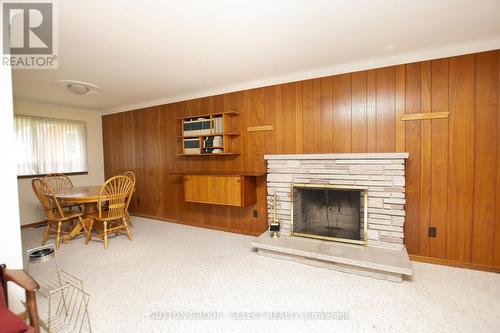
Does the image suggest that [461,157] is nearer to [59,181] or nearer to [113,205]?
[113,205]

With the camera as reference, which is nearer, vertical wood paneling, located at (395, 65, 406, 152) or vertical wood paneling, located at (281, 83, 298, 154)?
vertical wood paneling, located at (395, 65, 406, 152)

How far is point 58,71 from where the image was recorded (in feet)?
9.55

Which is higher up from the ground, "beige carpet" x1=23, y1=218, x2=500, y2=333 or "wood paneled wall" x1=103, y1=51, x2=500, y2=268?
"wood paneled wall" x1=103, y1=51, x2=500, y2=268

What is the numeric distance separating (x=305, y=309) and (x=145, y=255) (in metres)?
2.03

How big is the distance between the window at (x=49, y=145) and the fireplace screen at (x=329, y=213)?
4.56 meters

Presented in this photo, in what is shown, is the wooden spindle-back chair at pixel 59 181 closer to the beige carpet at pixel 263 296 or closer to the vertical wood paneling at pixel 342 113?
the beige carpet at pixel 263 296

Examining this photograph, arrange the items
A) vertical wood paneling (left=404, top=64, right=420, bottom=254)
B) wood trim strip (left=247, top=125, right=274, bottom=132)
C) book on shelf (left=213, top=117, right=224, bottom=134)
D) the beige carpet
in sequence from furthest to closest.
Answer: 1. book on shelf (left=213, top=117, right=224, bottom=134)
2. wood trim strip (left=247, top=125, right=274, bottom=132)
3. vertical wood paneling (left=404, top=64, right=420, bottom=254)
4. the beige carpet

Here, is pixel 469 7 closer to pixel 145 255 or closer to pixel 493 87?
pixel 493 87

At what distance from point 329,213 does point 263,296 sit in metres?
1.40

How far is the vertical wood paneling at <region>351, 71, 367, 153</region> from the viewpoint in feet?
9.27

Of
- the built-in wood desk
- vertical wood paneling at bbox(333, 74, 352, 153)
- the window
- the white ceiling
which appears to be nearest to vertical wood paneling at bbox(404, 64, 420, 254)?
the white ceiling

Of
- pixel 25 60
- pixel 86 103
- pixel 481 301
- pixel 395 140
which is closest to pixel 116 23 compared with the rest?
pixel 25 60

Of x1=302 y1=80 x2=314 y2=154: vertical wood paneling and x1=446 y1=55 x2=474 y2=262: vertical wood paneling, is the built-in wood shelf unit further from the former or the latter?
x1=446 y1=55 x2=474 y2=262: vertical wood paneling

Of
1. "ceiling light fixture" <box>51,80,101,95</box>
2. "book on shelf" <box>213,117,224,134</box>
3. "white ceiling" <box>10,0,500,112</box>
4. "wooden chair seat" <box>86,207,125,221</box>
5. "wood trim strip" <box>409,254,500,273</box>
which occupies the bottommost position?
"wood trim strip" <box>409,254,500,273</box>
